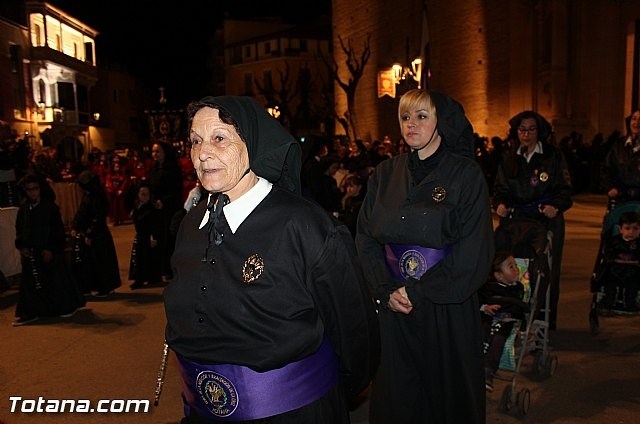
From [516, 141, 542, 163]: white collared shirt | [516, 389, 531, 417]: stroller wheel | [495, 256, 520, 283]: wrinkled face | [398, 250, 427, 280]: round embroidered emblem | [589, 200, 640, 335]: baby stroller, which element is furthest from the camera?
[589, 200, 640, 335]: baby stroller

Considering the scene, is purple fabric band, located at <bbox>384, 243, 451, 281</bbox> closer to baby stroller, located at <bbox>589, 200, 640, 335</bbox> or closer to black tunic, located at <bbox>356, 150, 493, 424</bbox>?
black tunic, located at <bbox>356, 150, 493, 424</bbox>

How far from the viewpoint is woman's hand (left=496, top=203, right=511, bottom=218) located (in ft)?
19.3

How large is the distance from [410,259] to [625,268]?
3620 mm

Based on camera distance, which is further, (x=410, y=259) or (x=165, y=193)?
(x=165, y=193)

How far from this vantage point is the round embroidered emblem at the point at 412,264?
355 centimetres

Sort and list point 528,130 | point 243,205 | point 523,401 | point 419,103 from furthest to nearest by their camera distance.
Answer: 1. point 528,130
2. point 523,401
3. point 419,103
4. point 243,205

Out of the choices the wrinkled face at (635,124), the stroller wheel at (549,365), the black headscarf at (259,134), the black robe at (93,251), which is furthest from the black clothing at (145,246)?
the black headscarf at (259,134)

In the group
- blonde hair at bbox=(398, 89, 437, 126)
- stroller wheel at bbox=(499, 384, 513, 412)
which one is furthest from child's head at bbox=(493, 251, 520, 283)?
blonde hair at bbox=(398, 89, 437, 126)

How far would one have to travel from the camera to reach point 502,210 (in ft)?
19.4

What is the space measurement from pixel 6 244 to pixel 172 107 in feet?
170

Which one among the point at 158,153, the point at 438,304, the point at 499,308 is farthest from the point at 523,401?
the point at 158,153

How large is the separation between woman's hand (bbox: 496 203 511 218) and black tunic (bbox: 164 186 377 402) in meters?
3.85

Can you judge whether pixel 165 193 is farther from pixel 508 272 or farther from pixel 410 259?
pixel 410 259

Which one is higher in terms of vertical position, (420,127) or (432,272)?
(420,127)
